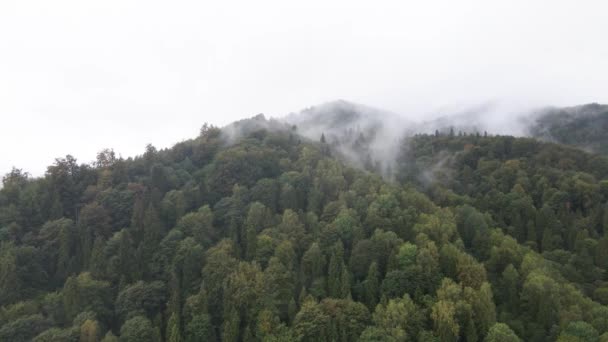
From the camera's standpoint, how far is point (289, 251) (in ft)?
283

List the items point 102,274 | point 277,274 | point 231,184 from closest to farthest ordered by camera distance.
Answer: point 277,274 → point 102,274 → point 231,184

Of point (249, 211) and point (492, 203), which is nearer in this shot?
point (249, 211)

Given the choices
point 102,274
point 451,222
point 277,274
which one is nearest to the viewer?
point 277,274

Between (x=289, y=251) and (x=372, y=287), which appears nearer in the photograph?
(x=372, y=287)

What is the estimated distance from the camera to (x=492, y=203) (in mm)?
117312

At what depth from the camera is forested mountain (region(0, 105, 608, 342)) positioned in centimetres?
7150

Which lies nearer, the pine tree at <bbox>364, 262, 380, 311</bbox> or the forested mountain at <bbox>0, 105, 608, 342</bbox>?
the forested mountain at <bbox>0, 105, 608, 342</bbox>

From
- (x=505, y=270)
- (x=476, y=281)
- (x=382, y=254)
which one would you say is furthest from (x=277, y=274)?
(x=505, y=270)

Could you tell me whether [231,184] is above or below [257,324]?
above

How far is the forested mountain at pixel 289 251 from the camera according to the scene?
7150 cm

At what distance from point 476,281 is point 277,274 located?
31783 millimetres

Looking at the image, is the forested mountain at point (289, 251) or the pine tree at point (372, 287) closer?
the forested mountain at point (289, 251)

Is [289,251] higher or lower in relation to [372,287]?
higher

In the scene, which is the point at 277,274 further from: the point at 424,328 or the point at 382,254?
the point at 424,328
